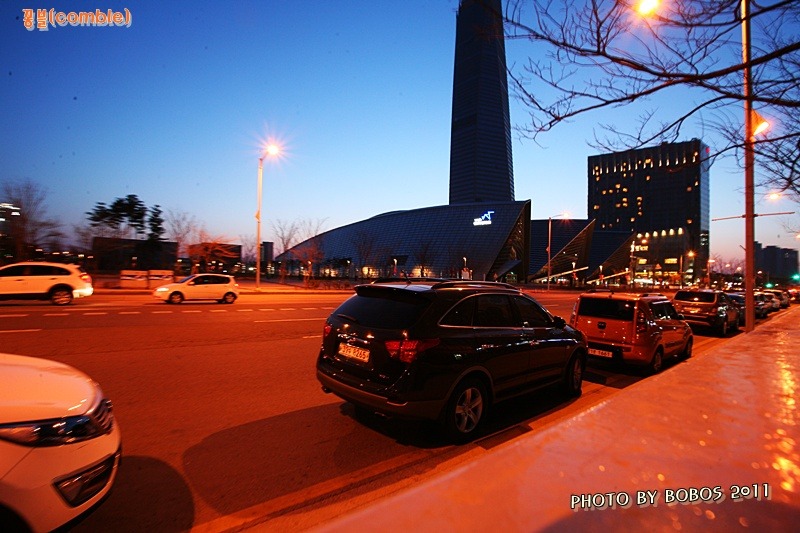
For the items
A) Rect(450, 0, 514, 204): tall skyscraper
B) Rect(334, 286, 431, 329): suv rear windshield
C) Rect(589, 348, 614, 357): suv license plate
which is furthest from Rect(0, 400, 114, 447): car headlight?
Rect(450, 0, 514, 204): tall skyscraper

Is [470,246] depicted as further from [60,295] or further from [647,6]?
[647,6]

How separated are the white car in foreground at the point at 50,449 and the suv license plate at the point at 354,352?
221 centimetres

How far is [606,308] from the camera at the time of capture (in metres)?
8.70

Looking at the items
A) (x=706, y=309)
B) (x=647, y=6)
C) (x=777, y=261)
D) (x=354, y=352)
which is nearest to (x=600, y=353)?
(x=354, y=352)

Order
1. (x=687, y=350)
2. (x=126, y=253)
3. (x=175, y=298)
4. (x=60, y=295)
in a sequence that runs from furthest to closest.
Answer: (x=126, y=253) < (x=175, y=298) < (x=60, y=295) < (x=687, y=350)

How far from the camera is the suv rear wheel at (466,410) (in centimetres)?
433

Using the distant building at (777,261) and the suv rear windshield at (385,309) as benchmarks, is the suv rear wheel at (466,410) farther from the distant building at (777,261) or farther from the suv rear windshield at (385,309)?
the distant building at (777,261)

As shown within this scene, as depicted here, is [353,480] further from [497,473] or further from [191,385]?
[191,385]

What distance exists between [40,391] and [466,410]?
12.0 ft

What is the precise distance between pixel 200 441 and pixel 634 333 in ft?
25.3

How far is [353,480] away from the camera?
359 cm

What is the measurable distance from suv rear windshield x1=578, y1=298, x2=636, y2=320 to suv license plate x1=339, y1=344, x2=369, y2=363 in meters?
6.32

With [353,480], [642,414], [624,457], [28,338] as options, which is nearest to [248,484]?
[353,480]

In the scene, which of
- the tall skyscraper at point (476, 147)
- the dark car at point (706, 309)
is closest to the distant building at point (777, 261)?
the tall skyscraper at point (476, 147)
